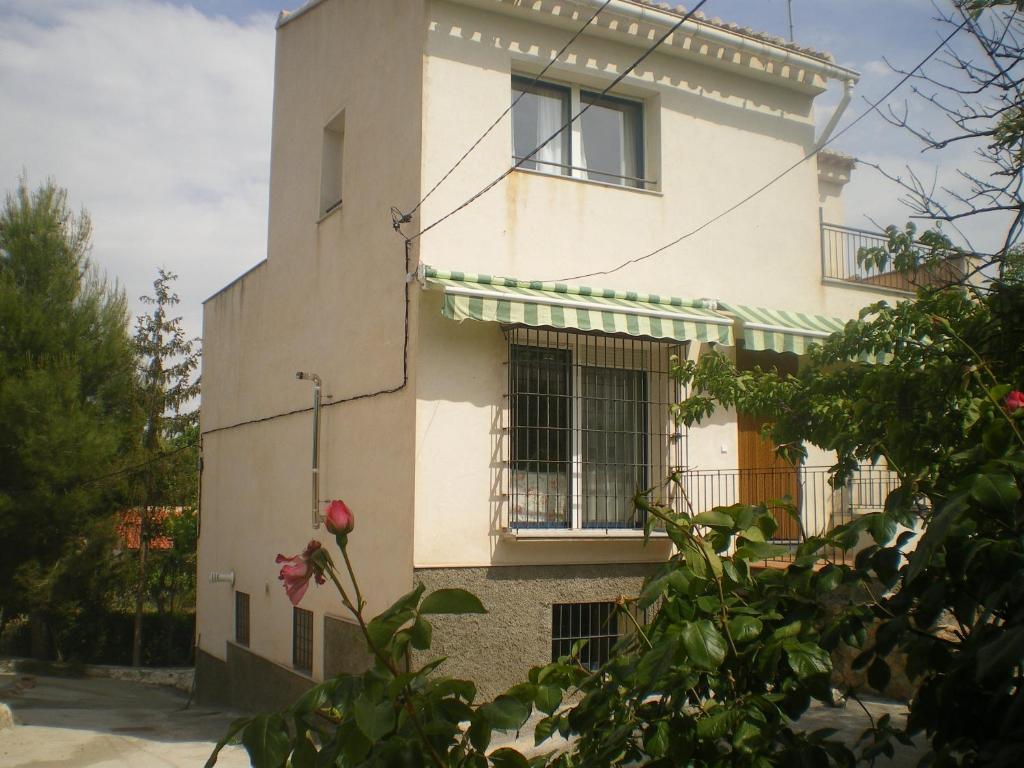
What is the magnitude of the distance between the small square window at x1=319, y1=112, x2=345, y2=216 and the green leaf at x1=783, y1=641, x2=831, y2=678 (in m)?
11.6

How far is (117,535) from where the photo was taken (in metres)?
24.2

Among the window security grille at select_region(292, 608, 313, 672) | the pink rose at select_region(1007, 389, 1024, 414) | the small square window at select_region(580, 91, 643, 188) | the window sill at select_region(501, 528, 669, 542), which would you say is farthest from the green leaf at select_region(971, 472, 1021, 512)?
the window security grille at select_region(292, 608, 313, 672)

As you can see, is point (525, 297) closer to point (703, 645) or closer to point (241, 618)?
point (703, 645)

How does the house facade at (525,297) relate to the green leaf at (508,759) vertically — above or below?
above

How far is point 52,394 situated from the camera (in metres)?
23.5

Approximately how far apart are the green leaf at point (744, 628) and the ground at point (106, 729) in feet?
30.2

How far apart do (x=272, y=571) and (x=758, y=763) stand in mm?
12579

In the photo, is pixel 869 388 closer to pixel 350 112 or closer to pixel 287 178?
pixel 350 112

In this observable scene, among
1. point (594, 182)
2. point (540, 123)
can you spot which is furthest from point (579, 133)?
point (594, 182)

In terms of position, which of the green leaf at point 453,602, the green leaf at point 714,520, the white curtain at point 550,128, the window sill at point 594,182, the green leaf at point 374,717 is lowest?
the green leaf at point 374,717

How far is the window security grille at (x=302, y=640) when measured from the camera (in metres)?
12.5

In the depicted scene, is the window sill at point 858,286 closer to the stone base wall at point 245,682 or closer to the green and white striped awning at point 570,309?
the green and white striped awning at point 570,309

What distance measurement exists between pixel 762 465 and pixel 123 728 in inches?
392

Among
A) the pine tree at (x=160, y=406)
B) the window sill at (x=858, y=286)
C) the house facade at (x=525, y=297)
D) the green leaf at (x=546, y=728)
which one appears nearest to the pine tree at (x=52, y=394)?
the pine tree at (x=160, y=406)
